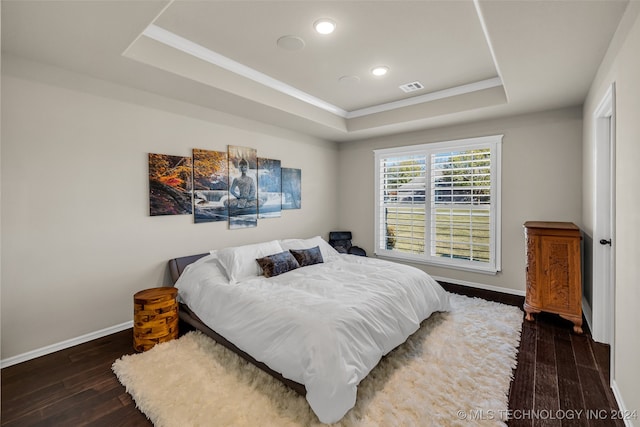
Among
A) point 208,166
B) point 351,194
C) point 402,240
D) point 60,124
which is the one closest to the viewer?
point 60,124

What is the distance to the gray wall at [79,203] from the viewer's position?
95.6 inches

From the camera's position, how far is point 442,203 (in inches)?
181

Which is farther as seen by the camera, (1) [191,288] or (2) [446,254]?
(2) [446,254]

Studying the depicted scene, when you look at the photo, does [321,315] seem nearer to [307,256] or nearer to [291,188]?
[307,256]

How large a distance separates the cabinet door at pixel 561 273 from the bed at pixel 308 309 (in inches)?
41.9

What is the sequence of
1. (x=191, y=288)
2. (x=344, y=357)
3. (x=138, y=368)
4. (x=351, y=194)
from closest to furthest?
(x=344, y=357)
(x=138, y=368)
(x=191, y=288)
(x=351, y=194)

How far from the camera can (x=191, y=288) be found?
3.01m

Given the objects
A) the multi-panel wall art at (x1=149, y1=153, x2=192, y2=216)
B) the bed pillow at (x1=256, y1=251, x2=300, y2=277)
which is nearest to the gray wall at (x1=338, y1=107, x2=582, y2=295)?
the bed pillow at (x1=256, y1=251, x2=300, y2=277)

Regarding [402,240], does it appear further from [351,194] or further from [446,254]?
[351,194]

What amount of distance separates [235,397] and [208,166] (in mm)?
2680

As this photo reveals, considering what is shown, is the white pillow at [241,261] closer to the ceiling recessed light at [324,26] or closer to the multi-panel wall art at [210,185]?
the multi-panel wall art at [210,185]

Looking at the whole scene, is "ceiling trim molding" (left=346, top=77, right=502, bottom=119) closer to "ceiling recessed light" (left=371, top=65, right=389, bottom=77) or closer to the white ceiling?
the white ceiling

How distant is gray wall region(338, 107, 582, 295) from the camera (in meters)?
3.64

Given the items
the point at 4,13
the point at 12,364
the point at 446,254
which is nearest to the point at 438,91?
the point at 446,254
